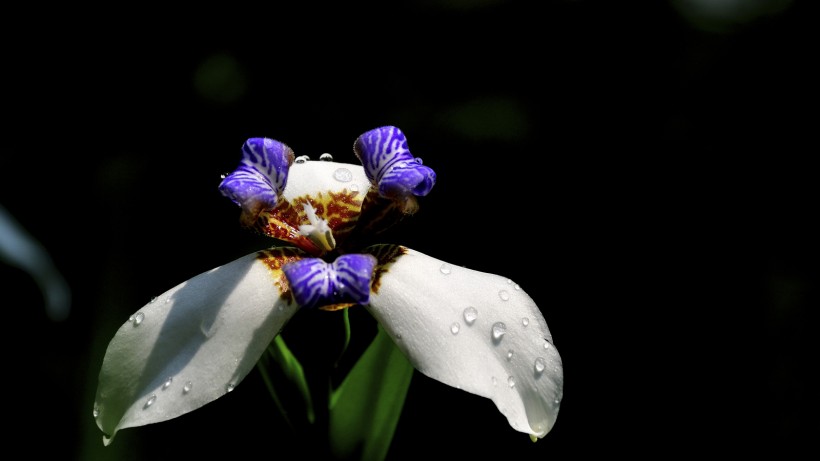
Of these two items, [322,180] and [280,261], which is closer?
[280,261]

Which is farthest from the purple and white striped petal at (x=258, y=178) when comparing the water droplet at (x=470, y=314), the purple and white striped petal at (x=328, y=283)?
the water droplet at (x=470, y=314)

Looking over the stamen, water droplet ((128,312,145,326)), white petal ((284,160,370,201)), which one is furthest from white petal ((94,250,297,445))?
white petal ((284,160,370,201))

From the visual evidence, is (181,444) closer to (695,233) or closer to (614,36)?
(695,233)

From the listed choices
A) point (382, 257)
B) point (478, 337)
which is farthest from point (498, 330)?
point (382, 257)

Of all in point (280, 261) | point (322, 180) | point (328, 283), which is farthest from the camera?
point (322, 180)

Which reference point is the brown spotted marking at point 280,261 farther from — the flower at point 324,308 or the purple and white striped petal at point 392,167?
the purple and white striped petal at point 392,167

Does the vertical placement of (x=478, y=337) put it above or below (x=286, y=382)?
above

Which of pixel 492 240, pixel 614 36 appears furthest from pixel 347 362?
pixel 614 36

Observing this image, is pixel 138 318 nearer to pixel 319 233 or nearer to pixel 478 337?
pixel 319 233
